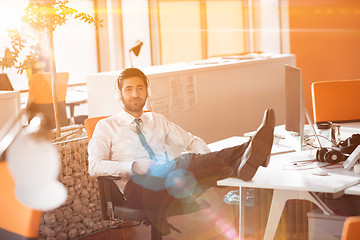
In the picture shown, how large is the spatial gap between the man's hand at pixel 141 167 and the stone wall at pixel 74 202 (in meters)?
0.99

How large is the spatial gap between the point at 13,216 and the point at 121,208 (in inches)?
41.9

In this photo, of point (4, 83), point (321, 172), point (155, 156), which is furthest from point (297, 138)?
point (4, 83)

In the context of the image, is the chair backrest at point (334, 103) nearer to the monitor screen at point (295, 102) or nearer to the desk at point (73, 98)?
the monitor screen at point (295, 102)

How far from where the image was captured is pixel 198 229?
4.26 meters

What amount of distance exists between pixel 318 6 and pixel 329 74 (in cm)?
104

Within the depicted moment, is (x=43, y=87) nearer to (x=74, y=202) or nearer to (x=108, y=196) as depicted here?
(x=74, y=202)

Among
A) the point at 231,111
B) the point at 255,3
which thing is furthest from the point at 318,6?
the point at 231,111

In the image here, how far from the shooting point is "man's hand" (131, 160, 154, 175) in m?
3.19

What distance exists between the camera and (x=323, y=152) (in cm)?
302

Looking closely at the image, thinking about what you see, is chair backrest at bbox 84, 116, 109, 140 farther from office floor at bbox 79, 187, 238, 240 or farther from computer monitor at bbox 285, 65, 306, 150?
computer monitor at bbox 285, 65, 306, 150

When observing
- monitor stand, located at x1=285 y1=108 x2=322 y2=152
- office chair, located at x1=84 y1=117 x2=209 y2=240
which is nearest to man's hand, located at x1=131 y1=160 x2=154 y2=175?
office chair, located at x1=84 y1=117 x2=209 y2=240

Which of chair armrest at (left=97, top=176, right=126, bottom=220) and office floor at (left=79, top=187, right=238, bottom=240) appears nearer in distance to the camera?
chair armrest at (left=97, top=176, right=126, bottom=220)

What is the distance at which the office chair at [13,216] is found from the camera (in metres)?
2.03

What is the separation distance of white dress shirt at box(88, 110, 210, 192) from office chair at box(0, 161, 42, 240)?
106 cm
